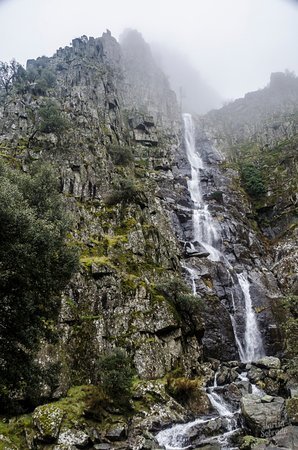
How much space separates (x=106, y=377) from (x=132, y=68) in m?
97.1

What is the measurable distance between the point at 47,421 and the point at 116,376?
4778 millimetres

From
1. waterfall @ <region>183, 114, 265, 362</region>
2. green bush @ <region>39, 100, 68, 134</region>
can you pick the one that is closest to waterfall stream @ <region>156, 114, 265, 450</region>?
waterfall @ <region>183, 114, 265, 362</region>

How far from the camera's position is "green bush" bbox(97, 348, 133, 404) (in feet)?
72.4

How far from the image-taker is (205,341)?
34.7 metres

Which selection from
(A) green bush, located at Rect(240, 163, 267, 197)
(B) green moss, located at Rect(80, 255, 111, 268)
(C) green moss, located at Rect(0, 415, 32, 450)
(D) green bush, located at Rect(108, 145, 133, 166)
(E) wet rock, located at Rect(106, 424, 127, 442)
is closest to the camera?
(C) green moss, located at Rect(0, 415, 32, 450)

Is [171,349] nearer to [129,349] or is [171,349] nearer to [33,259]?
[129,349]

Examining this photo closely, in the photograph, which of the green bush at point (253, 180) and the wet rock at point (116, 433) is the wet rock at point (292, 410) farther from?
the green bush at point (253, 180)

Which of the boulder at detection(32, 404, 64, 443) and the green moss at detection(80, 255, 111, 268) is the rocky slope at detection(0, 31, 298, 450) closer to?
the boulder at detection(32, 404, 64, 443)

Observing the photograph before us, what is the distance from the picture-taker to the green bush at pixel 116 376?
2206 centimetres

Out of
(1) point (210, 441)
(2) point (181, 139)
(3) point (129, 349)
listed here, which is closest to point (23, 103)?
(2) point (181, 139)

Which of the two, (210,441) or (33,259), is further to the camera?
(210,441)

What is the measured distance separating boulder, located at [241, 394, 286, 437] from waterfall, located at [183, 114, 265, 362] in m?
13.3

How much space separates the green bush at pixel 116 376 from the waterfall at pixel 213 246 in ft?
53.6

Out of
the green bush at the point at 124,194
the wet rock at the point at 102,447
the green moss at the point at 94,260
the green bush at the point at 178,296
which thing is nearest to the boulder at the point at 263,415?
the wet rock at the point at 102,447
